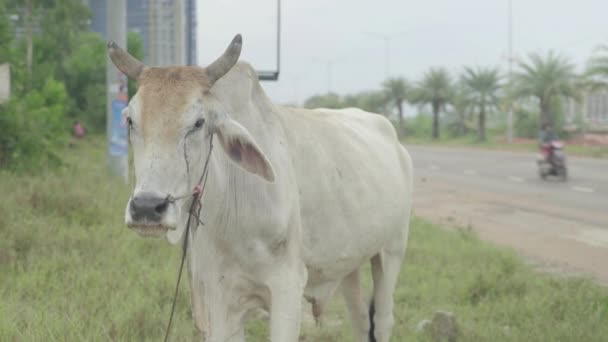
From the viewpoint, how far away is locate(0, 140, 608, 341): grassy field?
13.7 ft

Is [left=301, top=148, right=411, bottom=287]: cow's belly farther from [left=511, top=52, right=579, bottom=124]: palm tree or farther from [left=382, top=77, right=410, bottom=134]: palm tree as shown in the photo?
[left=382, top=77, right=410, bottom=134]: palm tree

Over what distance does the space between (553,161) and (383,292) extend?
11863 mm

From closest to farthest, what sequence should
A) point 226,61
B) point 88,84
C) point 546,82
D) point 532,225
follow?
point 226,61, point 532,225, point 88,84, point 546,82

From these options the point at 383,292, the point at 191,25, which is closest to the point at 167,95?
the point at 383,292

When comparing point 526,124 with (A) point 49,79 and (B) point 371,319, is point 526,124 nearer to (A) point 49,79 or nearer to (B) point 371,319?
(A) point 49,79

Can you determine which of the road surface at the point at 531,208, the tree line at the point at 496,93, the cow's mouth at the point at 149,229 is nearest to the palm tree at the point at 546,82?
the tree line at the point at 496,93

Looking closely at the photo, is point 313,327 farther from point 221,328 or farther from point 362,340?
point 221,328

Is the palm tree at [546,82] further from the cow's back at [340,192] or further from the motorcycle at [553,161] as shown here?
the cow's back at [340,192]

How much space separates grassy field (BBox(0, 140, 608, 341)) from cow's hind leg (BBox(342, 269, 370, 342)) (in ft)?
0.82

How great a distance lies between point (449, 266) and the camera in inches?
257

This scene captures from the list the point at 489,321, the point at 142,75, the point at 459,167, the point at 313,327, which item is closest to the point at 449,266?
the point at 489,321

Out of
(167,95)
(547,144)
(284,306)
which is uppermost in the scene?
(167,95)

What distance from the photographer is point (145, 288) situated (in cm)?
498

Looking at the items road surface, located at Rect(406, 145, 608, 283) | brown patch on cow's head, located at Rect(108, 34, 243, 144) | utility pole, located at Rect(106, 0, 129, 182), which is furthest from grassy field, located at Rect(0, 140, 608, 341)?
utility pole, located at Rect(106, 0, 129, 182)
